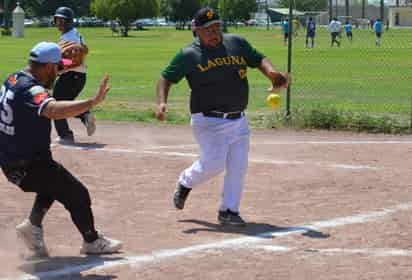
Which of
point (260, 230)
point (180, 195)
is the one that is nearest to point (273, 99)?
point (180, 195)

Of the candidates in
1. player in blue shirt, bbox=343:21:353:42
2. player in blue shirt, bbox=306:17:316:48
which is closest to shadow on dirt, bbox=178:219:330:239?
player in blue shirt, bbox=306:17:316:48

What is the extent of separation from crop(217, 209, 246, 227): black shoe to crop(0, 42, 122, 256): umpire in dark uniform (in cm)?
136

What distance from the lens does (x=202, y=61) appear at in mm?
7645

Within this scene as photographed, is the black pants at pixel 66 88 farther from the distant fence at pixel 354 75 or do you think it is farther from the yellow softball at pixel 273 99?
the yellow softball at pixel 273 99

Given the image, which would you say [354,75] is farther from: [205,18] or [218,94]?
[205,18]

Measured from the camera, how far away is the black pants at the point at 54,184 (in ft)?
21.2

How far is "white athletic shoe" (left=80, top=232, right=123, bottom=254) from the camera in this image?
22.2ft

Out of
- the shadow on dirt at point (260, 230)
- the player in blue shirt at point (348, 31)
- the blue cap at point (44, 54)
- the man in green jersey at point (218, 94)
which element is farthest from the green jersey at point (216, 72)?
the player in blue shirt at point (348, 31)

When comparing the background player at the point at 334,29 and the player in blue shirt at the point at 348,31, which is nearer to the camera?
the background player at the point at 334,29

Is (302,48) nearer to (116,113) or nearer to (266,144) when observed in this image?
(116,113)

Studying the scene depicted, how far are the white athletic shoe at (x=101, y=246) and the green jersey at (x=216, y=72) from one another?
5.21 feet

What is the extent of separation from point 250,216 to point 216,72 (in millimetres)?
1479

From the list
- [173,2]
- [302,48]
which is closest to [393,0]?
[302,48]

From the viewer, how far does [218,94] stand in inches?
304
